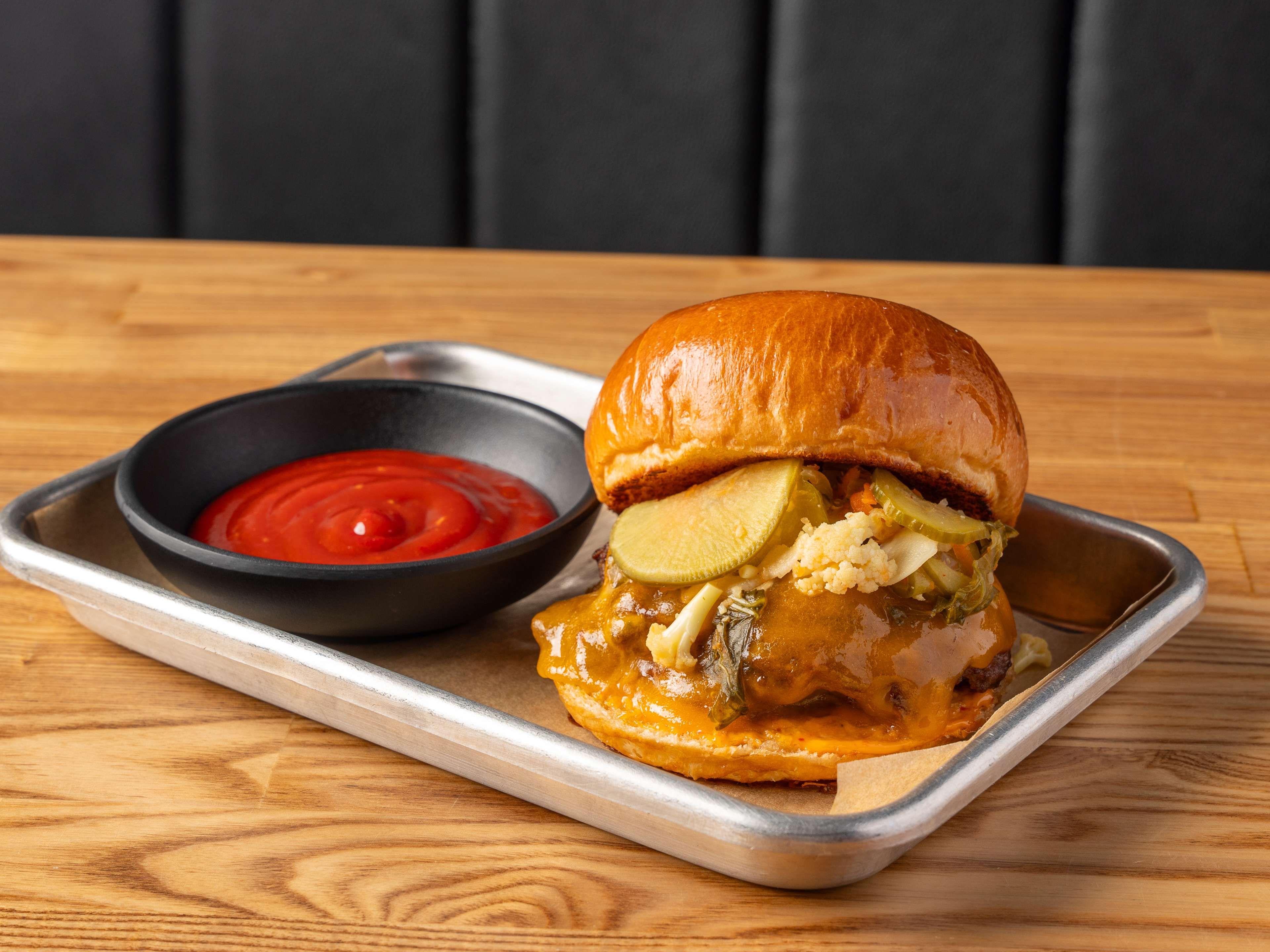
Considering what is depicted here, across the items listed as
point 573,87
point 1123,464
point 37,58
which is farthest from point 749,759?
point 37,58

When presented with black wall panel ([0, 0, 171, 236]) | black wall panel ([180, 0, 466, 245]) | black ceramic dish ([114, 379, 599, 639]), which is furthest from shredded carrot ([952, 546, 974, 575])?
black wall panel ([0, 0, 171, 236])

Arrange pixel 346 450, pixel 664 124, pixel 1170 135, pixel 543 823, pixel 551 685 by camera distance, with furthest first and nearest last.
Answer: pixel 664 124, pixel 1170 135, pixel 346 450, pixel 551 685, pixel 543 823

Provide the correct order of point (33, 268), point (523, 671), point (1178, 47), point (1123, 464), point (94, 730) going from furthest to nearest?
point (1178, 47)
point (33, 268)
point (1123, 464)
point (523, 671)
point (94, 730)

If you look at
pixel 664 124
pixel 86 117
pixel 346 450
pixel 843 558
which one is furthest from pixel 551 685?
pixel 86 117

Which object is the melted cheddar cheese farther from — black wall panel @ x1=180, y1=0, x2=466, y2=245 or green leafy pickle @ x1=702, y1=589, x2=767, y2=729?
black wall panel @ x1=180, y1=0, x2=466, y2=245

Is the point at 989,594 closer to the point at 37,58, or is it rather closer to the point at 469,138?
the point at 469,138

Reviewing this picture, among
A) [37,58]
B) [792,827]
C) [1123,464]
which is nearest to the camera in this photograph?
[792,827]

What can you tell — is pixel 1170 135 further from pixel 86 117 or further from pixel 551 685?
pixel 86 117
